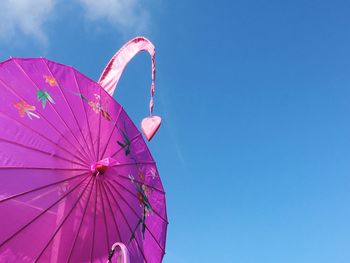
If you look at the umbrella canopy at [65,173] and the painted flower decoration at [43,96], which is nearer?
the umbrella canopy at [65,173]

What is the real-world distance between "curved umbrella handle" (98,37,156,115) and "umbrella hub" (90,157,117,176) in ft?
5.81

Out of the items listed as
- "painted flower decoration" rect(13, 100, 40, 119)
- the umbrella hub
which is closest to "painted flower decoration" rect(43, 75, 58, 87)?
"painted flower decoration" rect(13, 100, 40, 119)

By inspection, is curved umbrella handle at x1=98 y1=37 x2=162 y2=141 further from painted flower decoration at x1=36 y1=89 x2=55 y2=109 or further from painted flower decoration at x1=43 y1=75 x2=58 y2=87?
painted flower decoration at x1=36 y1=89 x2=55 y2=109

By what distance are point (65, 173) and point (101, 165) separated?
16.4 inches

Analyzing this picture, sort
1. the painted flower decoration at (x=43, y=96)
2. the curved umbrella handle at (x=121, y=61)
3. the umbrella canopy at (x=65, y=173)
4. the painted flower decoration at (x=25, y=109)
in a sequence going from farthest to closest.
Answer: the curved umbrella handle at (x=121, y=61) → the painted flower decoration at (x=43, y=96) → the painted flower decoration at (x=25, y=109) → the umbrella canopy at (x=65, y=173)

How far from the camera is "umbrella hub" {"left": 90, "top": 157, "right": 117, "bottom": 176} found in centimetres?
521

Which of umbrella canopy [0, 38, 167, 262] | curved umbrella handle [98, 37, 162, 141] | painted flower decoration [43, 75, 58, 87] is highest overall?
curved umbrella handle [98, 37, 162, 141]

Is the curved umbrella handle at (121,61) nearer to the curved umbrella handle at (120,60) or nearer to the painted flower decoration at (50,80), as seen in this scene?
the curved umbrella handle at (120,60)

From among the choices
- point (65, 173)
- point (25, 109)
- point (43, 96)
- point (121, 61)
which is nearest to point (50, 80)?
point (43, 96)

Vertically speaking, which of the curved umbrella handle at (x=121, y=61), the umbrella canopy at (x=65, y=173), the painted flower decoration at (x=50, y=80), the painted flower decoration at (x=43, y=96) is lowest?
the umbrella canopy at (x=65, y=173)

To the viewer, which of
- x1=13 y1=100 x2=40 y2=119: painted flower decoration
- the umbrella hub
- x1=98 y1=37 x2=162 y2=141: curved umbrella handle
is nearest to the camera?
x1=13 y1=100 x2=40 y2=119: painted flower decoration

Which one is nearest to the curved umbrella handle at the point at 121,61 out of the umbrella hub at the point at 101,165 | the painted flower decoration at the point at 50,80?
the painted flower decoration at the point at 50,80

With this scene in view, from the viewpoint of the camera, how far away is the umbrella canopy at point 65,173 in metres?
4.66

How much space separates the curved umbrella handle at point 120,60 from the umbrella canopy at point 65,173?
469 mm
